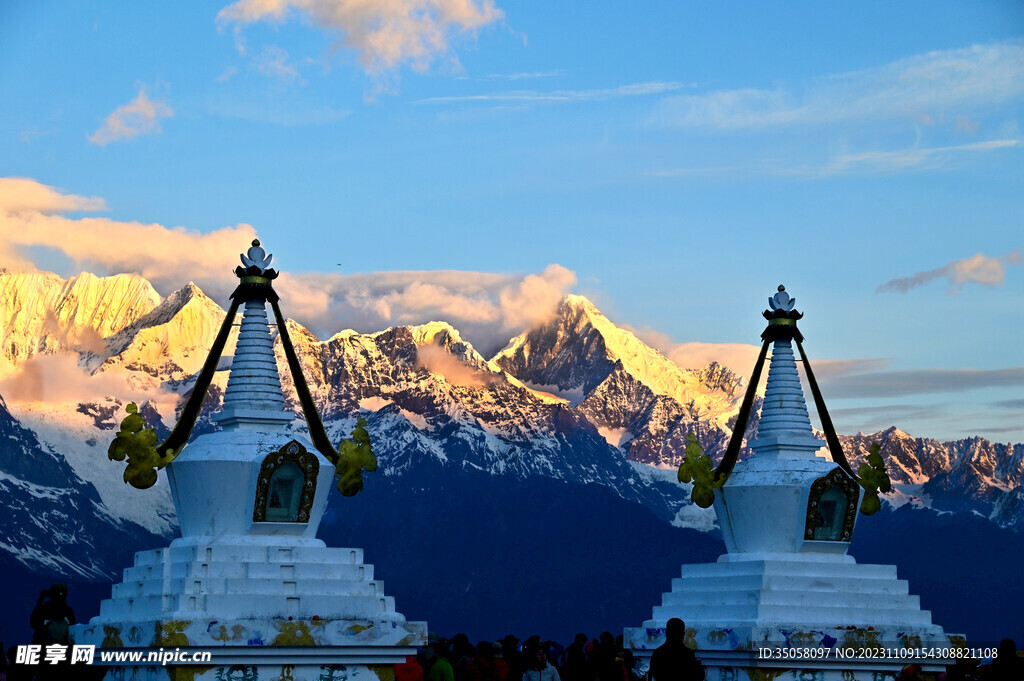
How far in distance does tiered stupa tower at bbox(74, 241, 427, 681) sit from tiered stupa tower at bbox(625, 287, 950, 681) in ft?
17.2

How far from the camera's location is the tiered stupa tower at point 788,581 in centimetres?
2617

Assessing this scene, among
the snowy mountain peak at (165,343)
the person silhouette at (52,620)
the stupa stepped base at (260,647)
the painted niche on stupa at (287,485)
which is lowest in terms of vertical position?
the person silhouette at (52,620)

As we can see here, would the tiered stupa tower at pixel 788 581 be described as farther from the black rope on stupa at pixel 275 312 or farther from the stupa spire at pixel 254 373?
the stupa spire at pixel 254 373

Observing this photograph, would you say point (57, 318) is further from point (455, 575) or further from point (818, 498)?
point (818, 498)

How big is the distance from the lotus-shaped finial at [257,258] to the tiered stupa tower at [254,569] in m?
0.02

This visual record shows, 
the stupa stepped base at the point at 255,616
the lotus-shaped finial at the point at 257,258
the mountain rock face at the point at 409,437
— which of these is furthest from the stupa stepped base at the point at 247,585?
the mountain rock face at the point at 409,437

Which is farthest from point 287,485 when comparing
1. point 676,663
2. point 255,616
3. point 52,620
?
point 676,663

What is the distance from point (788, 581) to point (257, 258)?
10.1m

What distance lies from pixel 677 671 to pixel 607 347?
150 meters

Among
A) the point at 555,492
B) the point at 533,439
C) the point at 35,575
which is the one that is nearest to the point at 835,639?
the point at 35,575

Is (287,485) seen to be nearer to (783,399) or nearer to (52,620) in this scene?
(52,620)

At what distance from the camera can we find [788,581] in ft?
87.8

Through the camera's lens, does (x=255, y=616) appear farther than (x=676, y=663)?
Yes

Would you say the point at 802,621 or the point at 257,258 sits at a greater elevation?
the point at 257,258
